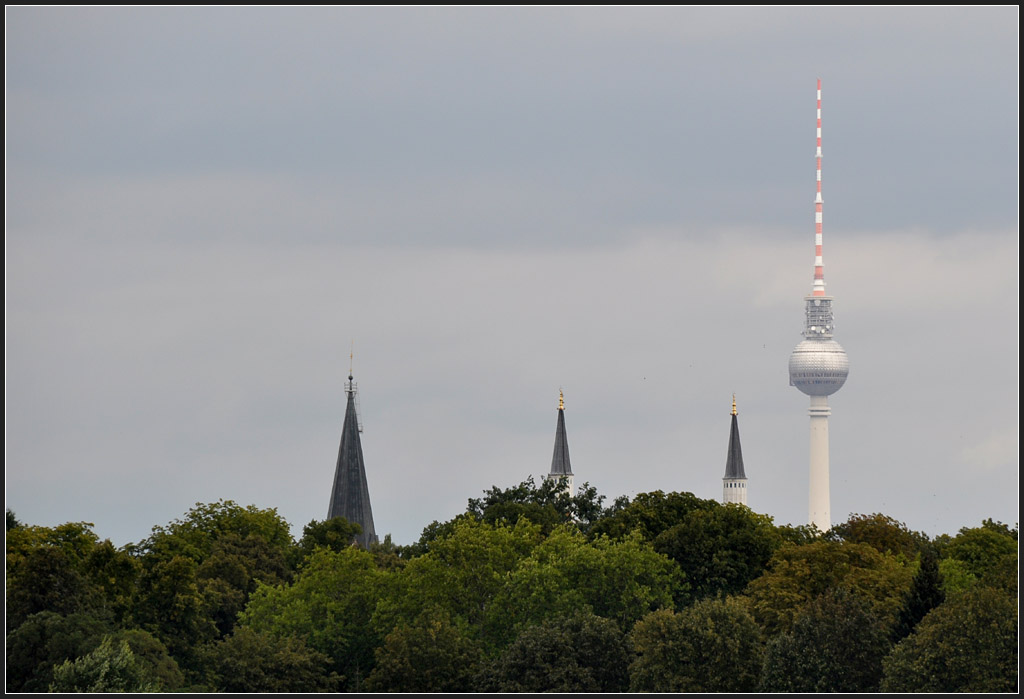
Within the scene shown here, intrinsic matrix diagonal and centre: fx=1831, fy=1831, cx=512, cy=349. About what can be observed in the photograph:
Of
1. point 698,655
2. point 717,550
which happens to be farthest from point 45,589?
point 717,550

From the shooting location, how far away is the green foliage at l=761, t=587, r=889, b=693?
66062 millimetres

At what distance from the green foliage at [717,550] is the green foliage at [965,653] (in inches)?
1094

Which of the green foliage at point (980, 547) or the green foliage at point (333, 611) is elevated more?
the green foliage at point (980, 547)

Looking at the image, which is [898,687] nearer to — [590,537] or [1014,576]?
[1014,576]

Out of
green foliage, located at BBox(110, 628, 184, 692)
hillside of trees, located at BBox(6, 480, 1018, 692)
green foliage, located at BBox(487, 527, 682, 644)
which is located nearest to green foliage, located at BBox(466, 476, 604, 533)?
hillside of trees, located at BBox(6, 480, 1018, 692)

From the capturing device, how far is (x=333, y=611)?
84688 millimetres

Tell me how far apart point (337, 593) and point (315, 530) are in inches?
1795

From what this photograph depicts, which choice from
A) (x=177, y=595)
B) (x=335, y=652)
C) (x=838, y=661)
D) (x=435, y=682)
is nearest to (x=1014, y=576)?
(x=838, y=661)

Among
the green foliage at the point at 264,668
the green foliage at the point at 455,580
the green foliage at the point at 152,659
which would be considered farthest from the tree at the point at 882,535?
the green foliage at the point at 152,659

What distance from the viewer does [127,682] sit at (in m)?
62.6

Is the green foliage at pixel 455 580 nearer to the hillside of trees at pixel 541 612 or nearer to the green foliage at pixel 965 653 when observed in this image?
the hillside of trees at pixel 541 612

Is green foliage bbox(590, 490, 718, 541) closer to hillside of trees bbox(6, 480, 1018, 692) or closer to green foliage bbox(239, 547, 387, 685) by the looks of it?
hillside of trees bbox(6, 480, 1018, 692)

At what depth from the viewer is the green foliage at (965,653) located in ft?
201

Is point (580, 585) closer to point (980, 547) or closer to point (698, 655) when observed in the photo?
point (698, 655)
